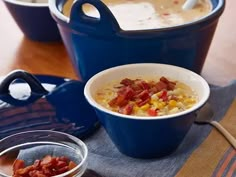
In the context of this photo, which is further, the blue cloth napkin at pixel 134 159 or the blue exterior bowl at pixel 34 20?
the blue exterior bowl at pixel 34 20

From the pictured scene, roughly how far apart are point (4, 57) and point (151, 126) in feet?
1.43

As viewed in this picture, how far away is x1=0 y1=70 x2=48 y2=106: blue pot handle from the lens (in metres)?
0.91

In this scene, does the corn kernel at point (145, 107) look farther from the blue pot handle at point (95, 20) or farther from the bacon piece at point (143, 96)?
the blue pot handle at point (95, 20)

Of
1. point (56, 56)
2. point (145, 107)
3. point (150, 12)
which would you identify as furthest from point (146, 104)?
point (56, 56)

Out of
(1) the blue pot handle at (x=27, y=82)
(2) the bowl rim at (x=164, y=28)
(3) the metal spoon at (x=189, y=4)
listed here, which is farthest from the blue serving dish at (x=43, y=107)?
(3) the metal spoon at (x=189, y=4)

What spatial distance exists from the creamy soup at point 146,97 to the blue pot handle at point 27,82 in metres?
0.12

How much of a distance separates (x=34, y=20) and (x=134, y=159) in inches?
15.6

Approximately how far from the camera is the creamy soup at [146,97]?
0.80m

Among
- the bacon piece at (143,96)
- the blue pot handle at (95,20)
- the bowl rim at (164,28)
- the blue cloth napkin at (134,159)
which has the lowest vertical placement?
the blue cloth napkin at (134,159)

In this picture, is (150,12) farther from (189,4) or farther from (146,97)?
(146,97)

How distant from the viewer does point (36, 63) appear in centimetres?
109

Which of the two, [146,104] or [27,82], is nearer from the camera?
[146,104]

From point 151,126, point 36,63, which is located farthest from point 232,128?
point 36,63

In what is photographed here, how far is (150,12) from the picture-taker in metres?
1.01
